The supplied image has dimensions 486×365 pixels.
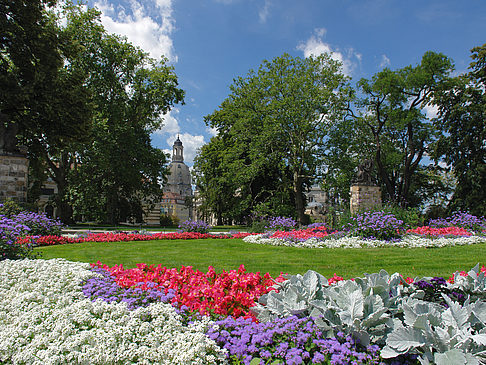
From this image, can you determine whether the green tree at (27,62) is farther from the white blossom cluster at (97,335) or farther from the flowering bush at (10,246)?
the white blossom cluster at (97,335)

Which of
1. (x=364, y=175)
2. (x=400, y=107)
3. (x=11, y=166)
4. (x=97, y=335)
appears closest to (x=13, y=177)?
(x=11, y=166)

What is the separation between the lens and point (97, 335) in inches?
104

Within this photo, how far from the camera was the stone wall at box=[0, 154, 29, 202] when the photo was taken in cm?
1185

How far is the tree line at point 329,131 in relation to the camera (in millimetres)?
21766

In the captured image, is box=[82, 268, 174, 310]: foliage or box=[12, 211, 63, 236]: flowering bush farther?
box=[12, 211, 63, 236]: flowering bush

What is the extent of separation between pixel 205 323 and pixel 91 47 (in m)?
25.4

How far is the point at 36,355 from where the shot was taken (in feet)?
Result: 8.59

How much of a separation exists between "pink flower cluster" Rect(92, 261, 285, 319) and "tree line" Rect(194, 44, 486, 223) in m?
15.2

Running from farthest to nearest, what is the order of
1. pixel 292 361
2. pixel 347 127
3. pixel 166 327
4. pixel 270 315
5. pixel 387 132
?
pixel 387 132
pixel 347 127
pixel 270 315
pixel 166 327
pixel 292 361

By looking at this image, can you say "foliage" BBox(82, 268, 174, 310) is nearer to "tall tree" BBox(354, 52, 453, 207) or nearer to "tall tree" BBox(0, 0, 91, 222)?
"tall tree" BBox(0, 0, 91, 222)

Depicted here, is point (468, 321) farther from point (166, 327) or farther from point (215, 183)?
point (215, 183)

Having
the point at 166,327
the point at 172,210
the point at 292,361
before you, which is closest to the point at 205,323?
the point at 166,327

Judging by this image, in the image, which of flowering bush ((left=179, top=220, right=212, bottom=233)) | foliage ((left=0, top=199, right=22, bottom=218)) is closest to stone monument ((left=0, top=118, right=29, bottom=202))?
foliage ((left=0, top=199, right=22, bottom=218))

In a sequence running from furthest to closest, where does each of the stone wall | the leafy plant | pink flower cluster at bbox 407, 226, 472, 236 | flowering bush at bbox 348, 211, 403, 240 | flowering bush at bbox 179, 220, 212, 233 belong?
flowering bush at bbox 179, 220, 212, 233
pink flower cluster at bbox 407, 226, 472, 236
the stone wall
flowering bush at bbox 348, 211, 403, 240
the leafy plant
